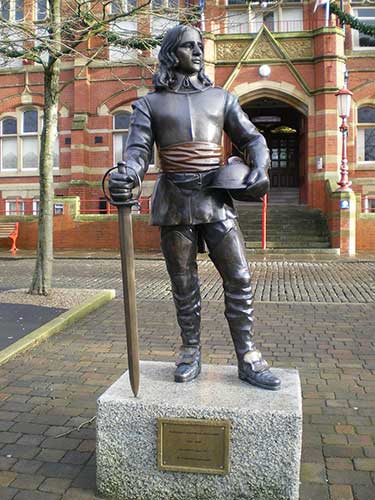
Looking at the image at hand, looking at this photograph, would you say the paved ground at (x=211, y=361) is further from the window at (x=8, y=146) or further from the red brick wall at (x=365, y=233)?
the window at (x=8, y=146)

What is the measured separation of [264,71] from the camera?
761 inches

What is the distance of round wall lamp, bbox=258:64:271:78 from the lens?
19312mm

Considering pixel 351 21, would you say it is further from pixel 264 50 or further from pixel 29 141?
pixel 29 141

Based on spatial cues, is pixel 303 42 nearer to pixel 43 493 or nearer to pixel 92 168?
pixel 92 168

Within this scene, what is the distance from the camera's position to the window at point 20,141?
22.4 m

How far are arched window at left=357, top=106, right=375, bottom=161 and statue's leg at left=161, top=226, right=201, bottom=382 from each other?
18697 mm

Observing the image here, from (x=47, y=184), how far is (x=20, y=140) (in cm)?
1526

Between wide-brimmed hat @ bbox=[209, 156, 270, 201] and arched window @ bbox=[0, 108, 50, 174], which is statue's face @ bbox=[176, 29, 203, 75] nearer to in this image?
wide-brimmed hat @ bbox=[209, 156, 270, 201]

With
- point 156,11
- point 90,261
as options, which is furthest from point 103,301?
point 90,261

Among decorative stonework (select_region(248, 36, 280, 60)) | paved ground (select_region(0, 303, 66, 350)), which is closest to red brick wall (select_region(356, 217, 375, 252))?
decorative stonework (select_region(248, 36, 280, 60))

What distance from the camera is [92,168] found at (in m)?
21.5

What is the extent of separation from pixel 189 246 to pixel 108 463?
127cm

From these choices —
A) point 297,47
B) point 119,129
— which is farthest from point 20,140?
point 297,47

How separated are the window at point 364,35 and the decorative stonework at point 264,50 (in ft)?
11.6
